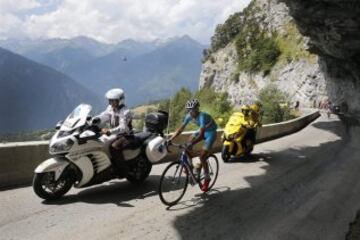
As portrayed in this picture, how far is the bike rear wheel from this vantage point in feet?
23.8

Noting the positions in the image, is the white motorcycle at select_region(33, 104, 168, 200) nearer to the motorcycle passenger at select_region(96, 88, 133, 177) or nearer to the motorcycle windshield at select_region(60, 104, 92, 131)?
the motorcycle windshield at select_region(60, 104, 92, 131)

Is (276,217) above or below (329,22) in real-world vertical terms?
below

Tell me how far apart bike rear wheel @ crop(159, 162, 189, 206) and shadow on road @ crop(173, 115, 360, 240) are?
1.51 ft

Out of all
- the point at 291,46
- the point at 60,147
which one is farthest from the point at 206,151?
the point at 291,46

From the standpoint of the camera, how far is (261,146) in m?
16.9

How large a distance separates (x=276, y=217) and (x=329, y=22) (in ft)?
86.6

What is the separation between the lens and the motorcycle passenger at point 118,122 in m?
7.83

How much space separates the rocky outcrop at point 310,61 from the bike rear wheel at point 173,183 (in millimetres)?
21734

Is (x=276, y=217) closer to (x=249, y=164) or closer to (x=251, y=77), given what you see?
(x=249, y=164)

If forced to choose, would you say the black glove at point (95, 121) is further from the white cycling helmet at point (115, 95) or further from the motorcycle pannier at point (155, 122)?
the motorcycle pannier at point (155, 122)

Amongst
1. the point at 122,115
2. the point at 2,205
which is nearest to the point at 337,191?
the point at 122,115

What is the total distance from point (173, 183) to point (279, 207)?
2102 millimetres

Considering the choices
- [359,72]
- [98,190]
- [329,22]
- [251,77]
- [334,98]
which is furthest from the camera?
[251,77]

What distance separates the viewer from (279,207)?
25.4 feet
